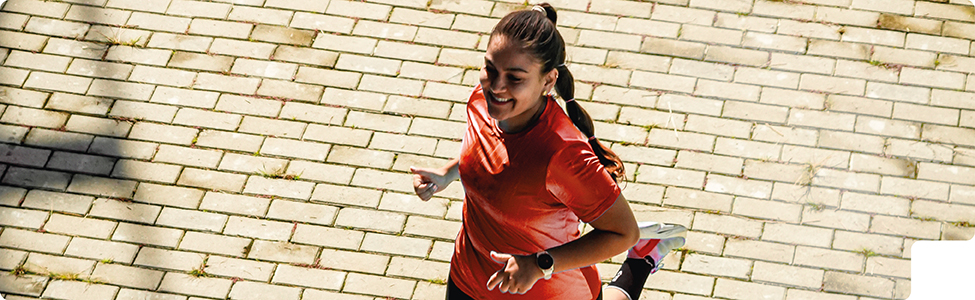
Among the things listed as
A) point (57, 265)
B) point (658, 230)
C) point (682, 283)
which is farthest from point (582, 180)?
point (57, 265)

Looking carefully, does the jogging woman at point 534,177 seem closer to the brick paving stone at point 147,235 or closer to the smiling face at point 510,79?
the smiling face at point 510,79

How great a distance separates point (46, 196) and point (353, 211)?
164 cm

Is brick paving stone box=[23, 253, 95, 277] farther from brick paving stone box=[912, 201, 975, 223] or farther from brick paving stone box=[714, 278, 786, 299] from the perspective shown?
brick paving stone box=[912, 201, 975, 223]

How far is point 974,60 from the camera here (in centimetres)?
541

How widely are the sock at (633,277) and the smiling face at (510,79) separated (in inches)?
47.6

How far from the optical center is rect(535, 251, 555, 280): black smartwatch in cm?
279

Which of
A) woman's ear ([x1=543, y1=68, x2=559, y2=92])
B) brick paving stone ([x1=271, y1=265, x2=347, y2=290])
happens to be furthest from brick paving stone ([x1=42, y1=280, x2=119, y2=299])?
woman's ear ([x1=543, y1=68, x2=559, y2=92])

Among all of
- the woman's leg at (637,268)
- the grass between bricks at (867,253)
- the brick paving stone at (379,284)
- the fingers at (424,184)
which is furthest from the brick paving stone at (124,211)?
the grass between bricks at (867,253)

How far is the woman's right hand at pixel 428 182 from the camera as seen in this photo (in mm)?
3363

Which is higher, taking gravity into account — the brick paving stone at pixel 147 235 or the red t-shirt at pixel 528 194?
the red t-shirt at pixel 528 194

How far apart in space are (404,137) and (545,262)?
2396 millimetres

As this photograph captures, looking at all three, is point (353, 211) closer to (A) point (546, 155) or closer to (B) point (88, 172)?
(B) point (88, 172)

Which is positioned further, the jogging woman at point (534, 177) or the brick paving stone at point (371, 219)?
the brick paving stone at point (371, 219)

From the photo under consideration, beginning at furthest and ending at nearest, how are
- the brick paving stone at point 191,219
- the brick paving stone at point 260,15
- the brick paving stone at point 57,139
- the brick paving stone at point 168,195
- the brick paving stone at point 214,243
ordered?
the brick paving stone at point 260,15 < the brick paving stone at point 57,139 < the brick paving stone at point 168,195 < the brick paving stone at point 191,219 < the brick paving stone at point 214,243
